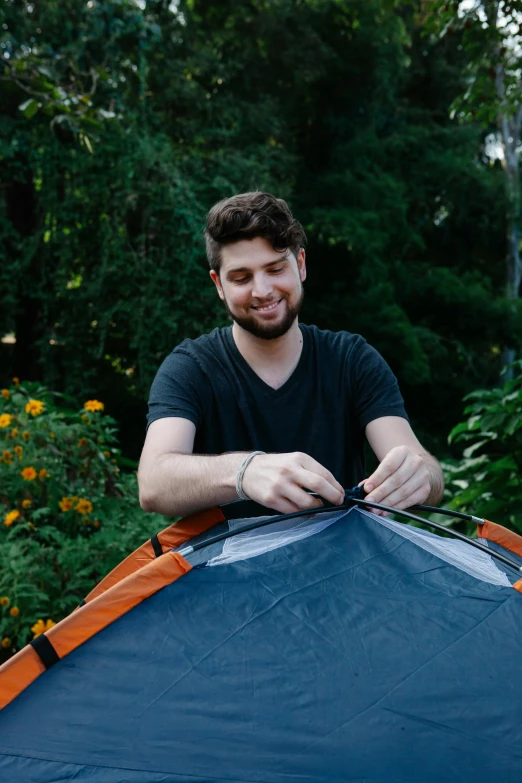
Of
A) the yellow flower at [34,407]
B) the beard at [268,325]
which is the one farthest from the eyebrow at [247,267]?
the yellow flower at [34,407]

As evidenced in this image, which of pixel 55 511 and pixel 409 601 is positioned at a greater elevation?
pixel 55 511

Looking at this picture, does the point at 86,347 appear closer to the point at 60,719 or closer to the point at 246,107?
the point at 246,107

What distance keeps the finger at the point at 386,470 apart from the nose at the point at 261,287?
0.63 metres

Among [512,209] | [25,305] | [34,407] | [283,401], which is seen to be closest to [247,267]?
[283,401]

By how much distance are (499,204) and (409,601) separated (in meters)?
10.6

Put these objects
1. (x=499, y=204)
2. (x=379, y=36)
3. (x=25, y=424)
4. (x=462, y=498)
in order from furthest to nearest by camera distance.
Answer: (x=499, y=204) < (x=379, y=36) < (x=25, y=424) < (x=462, y=498)

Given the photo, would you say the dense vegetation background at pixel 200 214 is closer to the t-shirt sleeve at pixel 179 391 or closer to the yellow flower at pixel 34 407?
the yellow flower at pixel 34 407

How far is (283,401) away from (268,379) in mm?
80

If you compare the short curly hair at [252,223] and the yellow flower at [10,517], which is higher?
the short curly hair at [252,223]

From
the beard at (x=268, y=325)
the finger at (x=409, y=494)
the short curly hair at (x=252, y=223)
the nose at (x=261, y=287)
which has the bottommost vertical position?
the finger at (x=409, y=494)

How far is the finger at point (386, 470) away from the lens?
4.66 feet

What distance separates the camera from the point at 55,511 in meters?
2.98

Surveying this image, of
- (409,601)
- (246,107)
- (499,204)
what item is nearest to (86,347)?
(246,107)

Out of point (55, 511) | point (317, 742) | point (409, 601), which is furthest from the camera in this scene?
point (55, 511)
